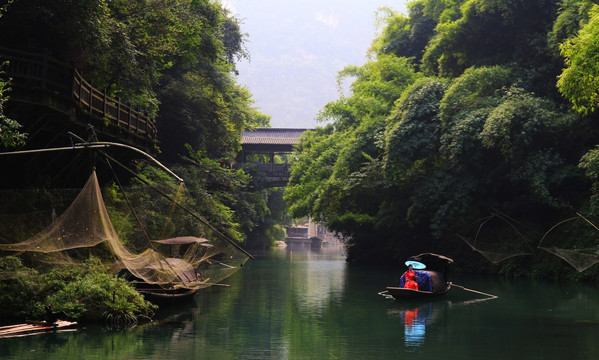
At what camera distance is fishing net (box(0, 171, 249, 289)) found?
16.9 meters

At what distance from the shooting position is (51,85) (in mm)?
A: 19078

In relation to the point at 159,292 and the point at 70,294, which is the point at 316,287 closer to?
the point at 159,292

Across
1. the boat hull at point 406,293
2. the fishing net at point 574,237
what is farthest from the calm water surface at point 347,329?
the fishing net at point 574,237

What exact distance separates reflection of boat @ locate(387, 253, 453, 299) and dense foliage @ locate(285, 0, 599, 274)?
6.39m

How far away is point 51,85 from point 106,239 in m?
4.89

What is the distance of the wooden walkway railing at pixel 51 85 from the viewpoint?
17.8 meters

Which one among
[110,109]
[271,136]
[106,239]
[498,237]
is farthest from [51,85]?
[271,136]

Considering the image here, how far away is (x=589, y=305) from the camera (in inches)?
912

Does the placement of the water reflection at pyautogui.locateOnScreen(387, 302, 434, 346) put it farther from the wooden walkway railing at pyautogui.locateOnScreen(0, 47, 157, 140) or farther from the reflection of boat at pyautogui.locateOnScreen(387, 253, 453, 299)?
the wooden walkway railing at pyautogui.locateOnScreen(0, 47, 157, 140)

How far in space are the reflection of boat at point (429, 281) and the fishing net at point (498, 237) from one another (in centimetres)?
526

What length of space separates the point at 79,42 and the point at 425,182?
21637 millimetres

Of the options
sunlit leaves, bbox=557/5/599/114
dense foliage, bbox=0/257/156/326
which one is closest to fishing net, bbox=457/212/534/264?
sunlit leaves, bbox=557/5/599/114

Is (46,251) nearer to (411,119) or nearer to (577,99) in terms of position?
(577,99)

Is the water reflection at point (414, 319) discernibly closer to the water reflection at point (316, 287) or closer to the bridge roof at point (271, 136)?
the water reflection at point (316, 287)
